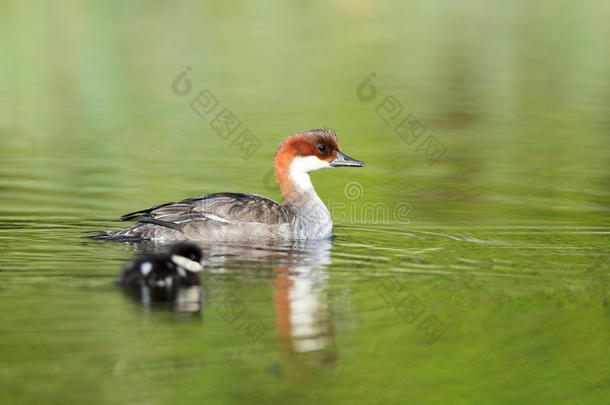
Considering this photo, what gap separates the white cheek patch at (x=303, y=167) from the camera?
10.6 m

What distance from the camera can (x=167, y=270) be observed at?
7887mm

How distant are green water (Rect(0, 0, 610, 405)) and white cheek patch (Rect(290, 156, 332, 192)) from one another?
68cm

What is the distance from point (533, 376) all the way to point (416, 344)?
809 mm

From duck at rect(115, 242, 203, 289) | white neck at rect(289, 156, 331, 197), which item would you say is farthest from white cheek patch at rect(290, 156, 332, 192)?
duck at rect(115, 242, 203, 289)

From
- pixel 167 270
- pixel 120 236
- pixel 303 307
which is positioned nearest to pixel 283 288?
pixel 303 307

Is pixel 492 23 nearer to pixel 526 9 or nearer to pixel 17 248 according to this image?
pixel 526 9

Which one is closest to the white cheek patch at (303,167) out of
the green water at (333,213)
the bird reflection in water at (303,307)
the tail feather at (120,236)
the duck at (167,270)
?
the green water at (333,213)

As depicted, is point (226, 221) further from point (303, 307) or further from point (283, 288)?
point (303, 307)

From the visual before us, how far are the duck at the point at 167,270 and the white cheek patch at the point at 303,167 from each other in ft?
8.68

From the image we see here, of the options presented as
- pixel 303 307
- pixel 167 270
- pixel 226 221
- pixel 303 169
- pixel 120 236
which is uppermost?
pixel 303 169

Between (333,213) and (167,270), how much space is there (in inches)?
158

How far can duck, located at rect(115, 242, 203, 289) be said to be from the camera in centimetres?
775

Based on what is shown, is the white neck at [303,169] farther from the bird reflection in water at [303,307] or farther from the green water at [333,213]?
the bird reflection in water at [303,307]

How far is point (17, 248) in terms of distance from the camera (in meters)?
8.78
